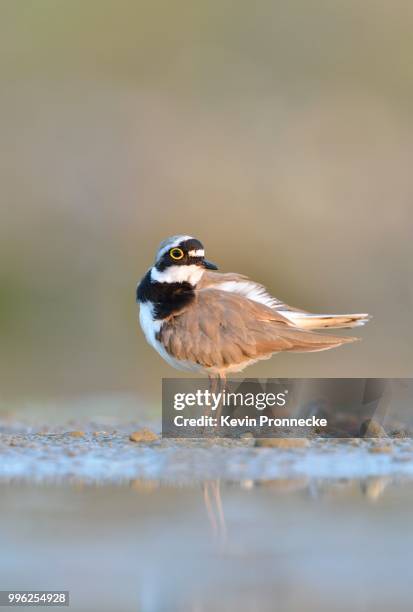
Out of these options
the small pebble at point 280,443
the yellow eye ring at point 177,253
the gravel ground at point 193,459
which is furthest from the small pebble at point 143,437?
the yellow eye ring at point 177,253

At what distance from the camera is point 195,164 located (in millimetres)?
17516

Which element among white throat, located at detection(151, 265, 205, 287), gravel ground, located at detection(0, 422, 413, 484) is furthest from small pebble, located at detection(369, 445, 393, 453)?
white throat, located at detection(151, 265, 205, 287)

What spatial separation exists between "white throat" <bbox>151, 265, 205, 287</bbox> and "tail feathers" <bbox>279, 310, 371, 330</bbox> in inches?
23.8

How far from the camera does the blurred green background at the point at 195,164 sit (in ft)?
48.3

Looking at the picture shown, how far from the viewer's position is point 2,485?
5.25m

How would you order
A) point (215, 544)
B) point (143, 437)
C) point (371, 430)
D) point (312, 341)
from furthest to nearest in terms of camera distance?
1. point (312, 341)
2. point (371, 430)
3. point (143, 437)
4. point (215, 544)

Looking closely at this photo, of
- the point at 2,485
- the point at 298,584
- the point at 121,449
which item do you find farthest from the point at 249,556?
the point at 121,449

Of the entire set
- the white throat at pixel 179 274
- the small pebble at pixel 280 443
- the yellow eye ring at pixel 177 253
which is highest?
the yellow eye ring at pixel 177 253

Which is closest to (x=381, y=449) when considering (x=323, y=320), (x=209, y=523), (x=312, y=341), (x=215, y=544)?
(x=312, y=341)

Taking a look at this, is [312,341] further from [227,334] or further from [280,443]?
[280,443]

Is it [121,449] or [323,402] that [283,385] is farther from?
[121,449]

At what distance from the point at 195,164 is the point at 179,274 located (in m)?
10.3

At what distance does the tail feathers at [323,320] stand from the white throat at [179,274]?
61cm

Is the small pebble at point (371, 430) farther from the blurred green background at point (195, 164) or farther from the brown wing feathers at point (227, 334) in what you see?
the blurred green background at point (195, 164)
